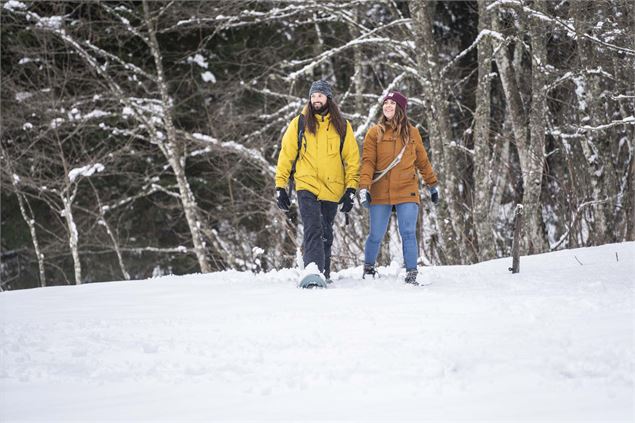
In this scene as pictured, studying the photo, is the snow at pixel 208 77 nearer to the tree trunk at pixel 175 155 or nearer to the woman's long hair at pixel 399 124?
the tree trunk at pixel 175 155

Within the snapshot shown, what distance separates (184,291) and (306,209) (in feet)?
4.12

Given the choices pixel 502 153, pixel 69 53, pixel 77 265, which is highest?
pixel 69 53

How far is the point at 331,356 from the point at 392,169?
115 inches

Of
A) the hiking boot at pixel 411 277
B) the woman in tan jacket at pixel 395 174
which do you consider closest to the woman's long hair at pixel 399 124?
the woman in tan jacket at pixel 395 174

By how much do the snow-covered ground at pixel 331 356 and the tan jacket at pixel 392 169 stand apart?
104cm

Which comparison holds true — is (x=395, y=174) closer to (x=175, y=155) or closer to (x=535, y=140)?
(x=535, y=140)

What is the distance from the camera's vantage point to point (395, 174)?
607 centimetres

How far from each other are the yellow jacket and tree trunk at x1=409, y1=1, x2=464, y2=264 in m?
4.22

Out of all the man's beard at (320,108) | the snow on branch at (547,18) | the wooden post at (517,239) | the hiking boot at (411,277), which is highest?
the snow on branch at (547,18)

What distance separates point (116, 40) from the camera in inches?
552

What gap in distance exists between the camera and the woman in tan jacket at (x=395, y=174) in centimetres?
606

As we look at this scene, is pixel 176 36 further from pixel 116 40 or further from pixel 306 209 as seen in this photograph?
pixel 306 209

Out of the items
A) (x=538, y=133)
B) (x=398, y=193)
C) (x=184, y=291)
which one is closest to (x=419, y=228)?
(x=538, y=133)

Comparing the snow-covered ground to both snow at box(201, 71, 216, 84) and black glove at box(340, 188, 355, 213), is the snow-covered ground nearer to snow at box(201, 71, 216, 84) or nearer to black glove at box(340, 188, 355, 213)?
black glove at box(340, 188, 355, 213)
